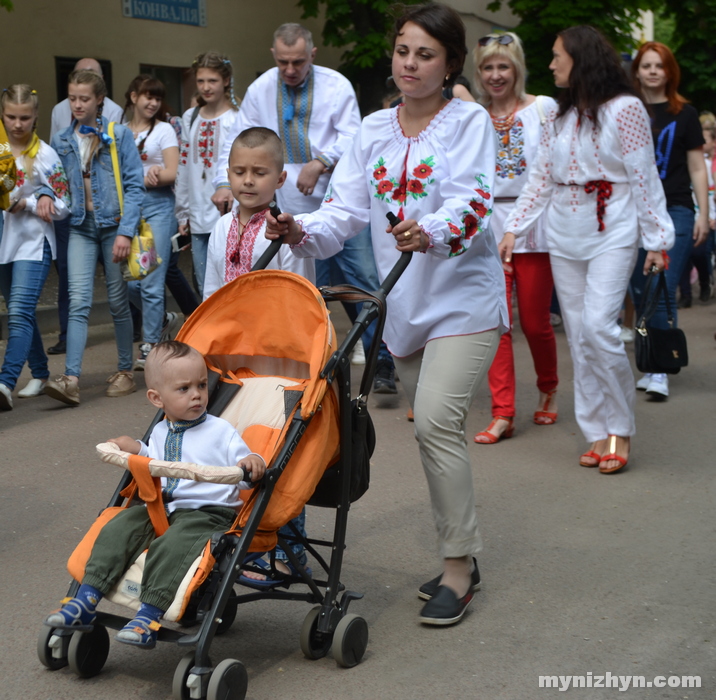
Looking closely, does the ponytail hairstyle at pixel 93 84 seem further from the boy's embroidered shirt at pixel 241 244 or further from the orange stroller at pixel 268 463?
the orange stroller at pixel 268 463

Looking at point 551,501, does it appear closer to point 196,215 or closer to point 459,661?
point 459,661

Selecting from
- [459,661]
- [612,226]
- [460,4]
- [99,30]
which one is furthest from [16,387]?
[460,4]

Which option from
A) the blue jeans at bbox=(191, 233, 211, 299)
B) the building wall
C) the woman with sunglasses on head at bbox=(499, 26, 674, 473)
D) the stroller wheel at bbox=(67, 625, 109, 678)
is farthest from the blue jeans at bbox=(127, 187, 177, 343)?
the building wall

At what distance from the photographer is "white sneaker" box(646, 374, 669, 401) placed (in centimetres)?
749

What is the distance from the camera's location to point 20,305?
23.5ft

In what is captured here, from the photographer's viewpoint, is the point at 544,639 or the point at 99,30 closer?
the point at 544,639

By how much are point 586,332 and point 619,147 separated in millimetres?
998

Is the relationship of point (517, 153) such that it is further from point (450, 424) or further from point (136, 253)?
point (450, 424)

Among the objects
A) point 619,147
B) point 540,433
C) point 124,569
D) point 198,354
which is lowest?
point 540,433

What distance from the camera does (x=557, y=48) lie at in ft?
19.1

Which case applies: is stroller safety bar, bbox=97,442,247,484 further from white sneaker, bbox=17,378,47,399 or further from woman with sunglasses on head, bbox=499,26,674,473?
white sneaker, bbox=17,378,47,399

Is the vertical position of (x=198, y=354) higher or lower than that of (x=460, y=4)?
lower

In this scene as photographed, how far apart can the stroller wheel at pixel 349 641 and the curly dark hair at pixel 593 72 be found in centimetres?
326

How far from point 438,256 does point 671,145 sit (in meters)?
4.53
